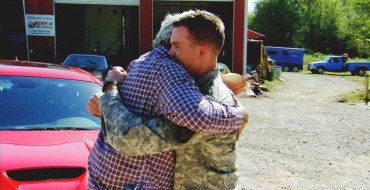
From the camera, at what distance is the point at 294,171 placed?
6793mm

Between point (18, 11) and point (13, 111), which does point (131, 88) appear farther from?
point (18, 11)

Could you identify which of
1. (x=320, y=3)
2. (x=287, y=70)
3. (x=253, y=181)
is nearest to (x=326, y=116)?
(x=253, y=181)

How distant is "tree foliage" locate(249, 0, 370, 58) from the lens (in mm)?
73062

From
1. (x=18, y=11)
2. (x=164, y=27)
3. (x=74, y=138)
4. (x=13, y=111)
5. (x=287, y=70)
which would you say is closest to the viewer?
(x=164, y=27)

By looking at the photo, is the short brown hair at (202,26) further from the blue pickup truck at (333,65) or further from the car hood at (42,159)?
the blue pickup truck at (333,65)

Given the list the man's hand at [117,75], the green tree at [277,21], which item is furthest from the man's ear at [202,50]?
the green tree at [277,21]

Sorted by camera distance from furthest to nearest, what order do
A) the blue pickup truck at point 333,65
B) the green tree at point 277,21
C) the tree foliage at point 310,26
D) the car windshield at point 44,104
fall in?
the green tree at point 277,21 < the tree foliage at point 310,26 < the blue pickup truck at point 333,65 < the car windshield at point 44,104

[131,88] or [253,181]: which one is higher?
[131,88]

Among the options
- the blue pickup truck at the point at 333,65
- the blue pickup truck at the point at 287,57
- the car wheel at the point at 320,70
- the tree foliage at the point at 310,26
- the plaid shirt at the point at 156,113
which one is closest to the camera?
the plaid shirt at the point at 156,113

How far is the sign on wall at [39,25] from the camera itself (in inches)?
846

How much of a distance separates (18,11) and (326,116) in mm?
16906

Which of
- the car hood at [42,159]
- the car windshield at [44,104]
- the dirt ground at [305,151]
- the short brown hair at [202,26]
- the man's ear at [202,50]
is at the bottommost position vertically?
the dirt ground at [305,151]

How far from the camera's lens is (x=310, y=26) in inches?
3049

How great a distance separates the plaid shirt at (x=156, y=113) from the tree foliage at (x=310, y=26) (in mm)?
72947
